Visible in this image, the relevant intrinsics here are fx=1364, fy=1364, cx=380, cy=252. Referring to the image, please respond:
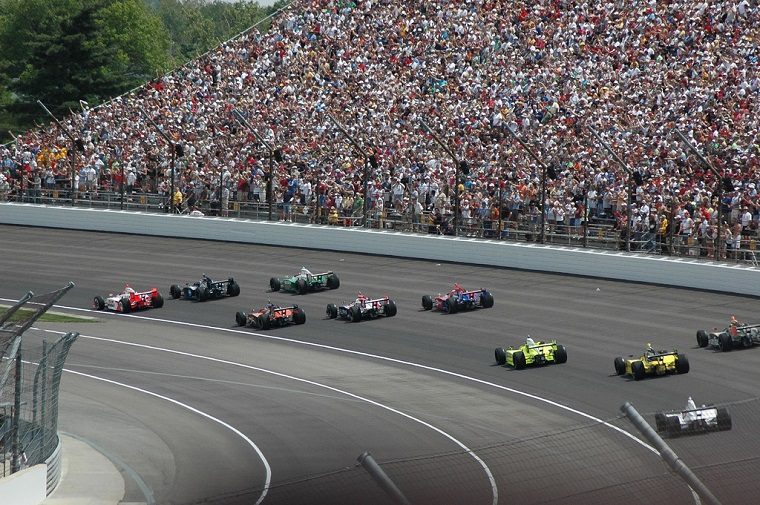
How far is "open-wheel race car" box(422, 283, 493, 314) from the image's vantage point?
3578cm

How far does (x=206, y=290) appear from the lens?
127 ft

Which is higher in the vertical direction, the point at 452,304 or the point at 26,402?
the point at 452,304

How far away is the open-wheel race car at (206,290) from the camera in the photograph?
1521 inches

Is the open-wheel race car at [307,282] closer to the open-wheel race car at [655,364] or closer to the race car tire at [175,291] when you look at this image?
the race car tire at [175,291]

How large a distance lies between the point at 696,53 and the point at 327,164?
13542mm

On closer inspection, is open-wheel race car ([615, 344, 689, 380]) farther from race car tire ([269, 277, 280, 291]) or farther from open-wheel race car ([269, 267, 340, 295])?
race car tire ([269, 277, 280, 291])

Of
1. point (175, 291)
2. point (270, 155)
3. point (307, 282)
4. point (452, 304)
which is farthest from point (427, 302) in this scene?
point (270, 155)

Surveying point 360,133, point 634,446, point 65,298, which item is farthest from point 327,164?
point 634,446

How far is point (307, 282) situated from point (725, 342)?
13.1m

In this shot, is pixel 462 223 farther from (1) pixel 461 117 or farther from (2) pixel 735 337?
(2) pixel 735 337

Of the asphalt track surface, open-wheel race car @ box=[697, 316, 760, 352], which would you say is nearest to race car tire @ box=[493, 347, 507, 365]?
the asphalt track surface

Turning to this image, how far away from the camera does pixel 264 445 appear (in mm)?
24125

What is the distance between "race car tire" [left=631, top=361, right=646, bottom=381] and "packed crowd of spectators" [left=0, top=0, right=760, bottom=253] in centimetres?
994

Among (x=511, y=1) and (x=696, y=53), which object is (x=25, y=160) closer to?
(x=511, y=1)
